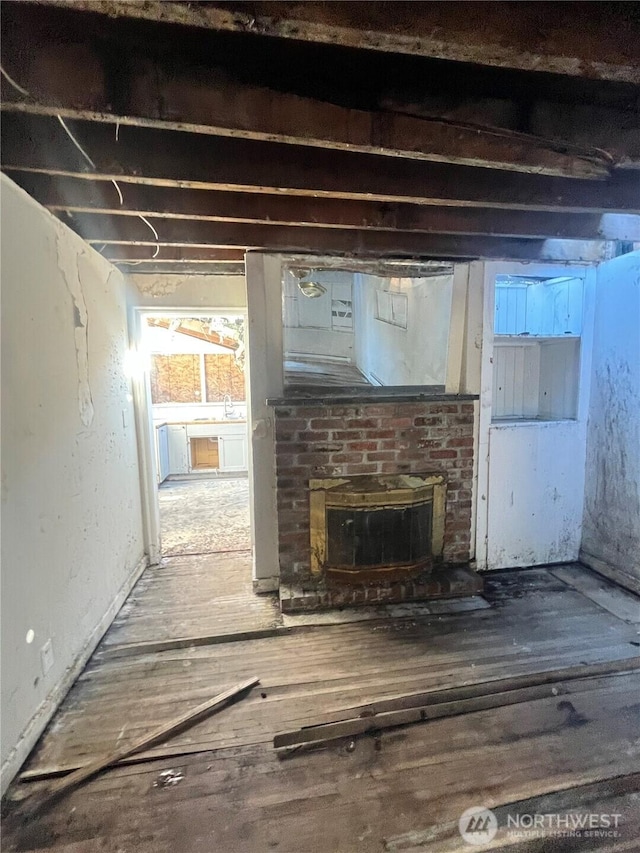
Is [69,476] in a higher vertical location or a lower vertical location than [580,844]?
higher

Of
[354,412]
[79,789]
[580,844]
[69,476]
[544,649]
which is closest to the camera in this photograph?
[580,844]

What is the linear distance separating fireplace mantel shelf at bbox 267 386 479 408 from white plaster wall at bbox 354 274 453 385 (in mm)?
221

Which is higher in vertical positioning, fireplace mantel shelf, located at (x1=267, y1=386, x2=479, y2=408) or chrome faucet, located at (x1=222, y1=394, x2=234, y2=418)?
fireplace mantel shelf, located at (x1=267, y1=386, x2=479, y2=408)

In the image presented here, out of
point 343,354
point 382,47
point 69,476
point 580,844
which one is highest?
point 382,47

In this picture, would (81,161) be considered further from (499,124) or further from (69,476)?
(499,124)

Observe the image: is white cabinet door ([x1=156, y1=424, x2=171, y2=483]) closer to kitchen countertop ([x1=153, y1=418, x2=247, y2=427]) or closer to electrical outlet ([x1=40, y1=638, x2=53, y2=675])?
kitchen countertop ([x1=153, y1=418, x2=247, y2=427])

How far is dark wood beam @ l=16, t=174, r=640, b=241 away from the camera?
5.91ft

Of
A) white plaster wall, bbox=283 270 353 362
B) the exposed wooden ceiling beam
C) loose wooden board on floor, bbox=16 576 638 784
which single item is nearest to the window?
white plaster wall, bbox=283 270 353 362

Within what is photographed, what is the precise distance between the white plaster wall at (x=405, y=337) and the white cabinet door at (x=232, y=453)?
11.5 feet

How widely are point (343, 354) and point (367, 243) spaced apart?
945mm

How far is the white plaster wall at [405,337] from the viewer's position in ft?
10.1

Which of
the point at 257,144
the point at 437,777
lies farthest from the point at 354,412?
the point at 437,777

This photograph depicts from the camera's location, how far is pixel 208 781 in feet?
4.93
